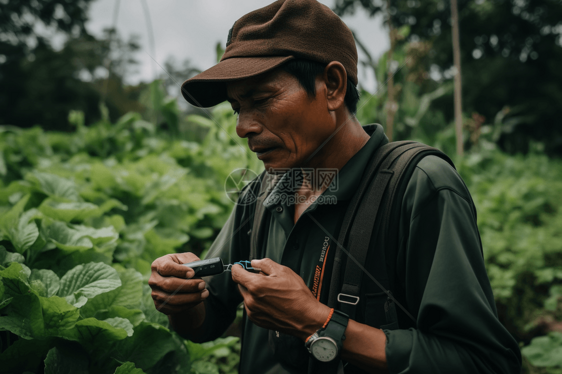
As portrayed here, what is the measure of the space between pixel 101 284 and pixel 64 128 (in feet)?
60.3

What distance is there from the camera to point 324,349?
3.68 feet

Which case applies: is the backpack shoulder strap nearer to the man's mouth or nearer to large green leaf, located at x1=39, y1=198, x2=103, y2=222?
the man's mouth

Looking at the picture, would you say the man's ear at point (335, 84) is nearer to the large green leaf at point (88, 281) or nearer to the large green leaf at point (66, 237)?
the large green leaf at point (88, 281)

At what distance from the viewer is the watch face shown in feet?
3.65

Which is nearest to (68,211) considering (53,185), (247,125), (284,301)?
(53,185)

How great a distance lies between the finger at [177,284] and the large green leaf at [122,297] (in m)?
0.35

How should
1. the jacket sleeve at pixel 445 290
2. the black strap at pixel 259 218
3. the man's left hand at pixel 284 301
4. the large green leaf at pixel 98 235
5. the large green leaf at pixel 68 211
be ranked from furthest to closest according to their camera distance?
1. the large green leaf at pixel 68 211
2. the large green leaf at pixel 98 235
3. the black strap at pixel 259 218
4. the man's left hand at pixel 284 301
5. the jacket sleeve at pixel 445 290

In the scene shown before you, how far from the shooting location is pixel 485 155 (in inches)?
347

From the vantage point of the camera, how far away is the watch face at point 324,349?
1112mm

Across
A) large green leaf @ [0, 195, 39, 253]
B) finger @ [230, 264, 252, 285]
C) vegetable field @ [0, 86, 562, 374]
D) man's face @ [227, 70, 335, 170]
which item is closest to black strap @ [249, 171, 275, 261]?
man's face @ [227, 70, 335, 170]

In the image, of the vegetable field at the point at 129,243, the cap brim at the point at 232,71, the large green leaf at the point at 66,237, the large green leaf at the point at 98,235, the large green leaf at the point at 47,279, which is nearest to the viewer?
the cap brim at the point at 232,71

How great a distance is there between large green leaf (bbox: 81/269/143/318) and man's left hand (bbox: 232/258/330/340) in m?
0.68

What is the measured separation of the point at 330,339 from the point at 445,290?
13.1 inches

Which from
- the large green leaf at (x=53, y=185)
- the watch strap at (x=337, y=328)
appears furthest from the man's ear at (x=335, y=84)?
the large green leaf at (x=53, y=185)
